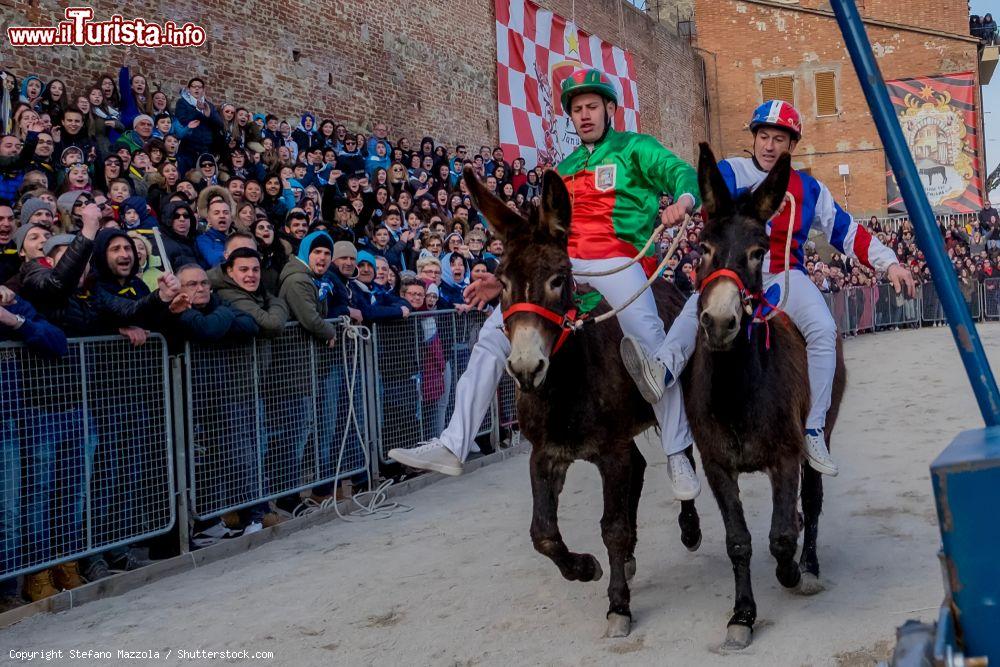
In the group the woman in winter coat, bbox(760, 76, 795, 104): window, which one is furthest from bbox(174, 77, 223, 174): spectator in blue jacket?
bbox(760, 76, 795, 104): window

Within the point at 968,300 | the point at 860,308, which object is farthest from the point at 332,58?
the point at 968,300

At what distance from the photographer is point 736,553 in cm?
414

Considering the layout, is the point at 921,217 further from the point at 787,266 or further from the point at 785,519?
the point at 787,266

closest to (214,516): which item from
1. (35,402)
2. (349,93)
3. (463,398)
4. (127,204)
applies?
(35,402)

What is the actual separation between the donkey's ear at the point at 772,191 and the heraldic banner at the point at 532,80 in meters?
18.4

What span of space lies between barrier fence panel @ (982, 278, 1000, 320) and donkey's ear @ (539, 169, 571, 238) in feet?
87.5

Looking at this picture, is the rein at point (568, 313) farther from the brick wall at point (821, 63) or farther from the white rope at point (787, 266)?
the brick wall at point (821, 63)

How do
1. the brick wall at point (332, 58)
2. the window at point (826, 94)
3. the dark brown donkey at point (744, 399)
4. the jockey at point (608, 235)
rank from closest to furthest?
the dark brown donkey at point (744, 399), the jockey at point (608, 235), the brick wall at point (332, 58), the window at point (826, 94)

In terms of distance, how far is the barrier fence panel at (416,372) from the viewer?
26.5 feet

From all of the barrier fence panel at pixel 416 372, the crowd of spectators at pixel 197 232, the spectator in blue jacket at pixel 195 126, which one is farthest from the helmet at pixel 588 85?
the spectator in blue jacket at pixel 195 126

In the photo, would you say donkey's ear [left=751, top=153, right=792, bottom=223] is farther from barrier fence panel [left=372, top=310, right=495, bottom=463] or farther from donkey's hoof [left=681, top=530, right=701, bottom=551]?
barrier fence panel [left=372, top=310, right=495, bottom=463]

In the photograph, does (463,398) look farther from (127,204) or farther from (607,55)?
(607,55)

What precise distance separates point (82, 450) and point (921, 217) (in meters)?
4.88

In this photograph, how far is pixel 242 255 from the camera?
6.88m
